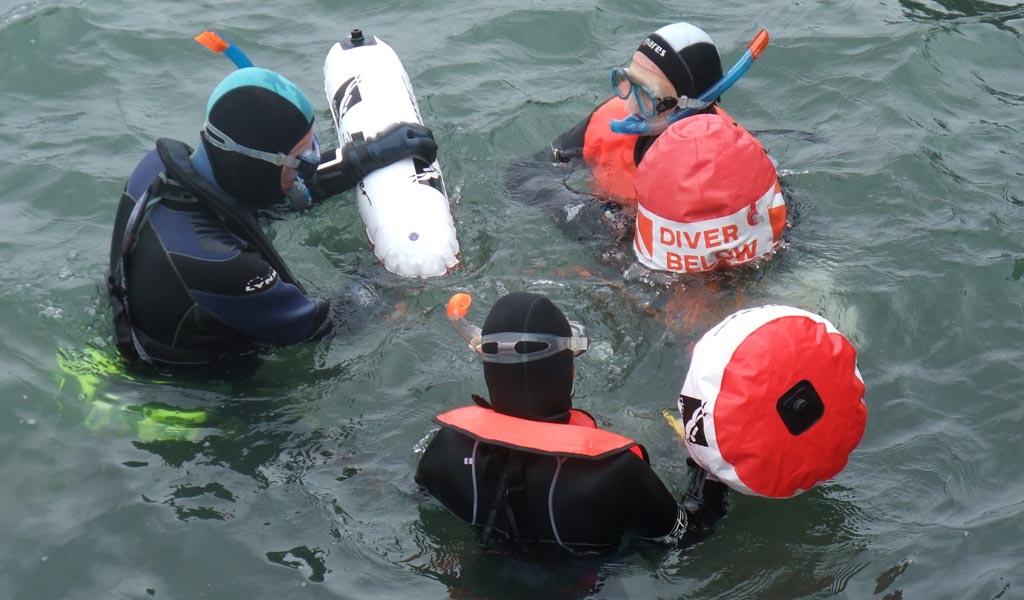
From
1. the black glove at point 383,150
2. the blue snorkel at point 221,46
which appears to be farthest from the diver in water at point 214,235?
the black glove at point 383,150

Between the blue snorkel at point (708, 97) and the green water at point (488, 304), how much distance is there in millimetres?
738

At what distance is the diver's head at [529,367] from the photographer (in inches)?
136

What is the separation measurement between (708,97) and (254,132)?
254cm

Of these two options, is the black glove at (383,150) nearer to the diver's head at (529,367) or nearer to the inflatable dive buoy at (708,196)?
the inflatable dive buoy at (708,196)

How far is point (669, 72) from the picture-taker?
5535 mm

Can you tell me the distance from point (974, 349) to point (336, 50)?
4235mm

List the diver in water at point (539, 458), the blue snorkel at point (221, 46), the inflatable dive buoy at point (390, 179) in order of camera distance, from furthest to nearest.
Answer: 1. the inflatable dive buoy at point (390, 179)
2. the blue snorkel at point (221, 46)
3. the diver in water at point (539, 458)

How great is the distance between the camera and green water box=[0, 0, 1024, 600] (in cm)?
395

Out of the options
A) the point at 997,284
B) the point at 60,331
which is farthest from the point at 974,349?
the point at 60,331

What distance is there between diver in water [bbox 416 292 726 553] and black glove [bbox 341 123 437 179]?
7.99ft

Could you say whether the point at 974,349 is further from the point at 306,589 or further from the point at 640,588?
the point at 306,589

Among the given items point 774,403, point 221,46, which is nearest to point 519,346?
point 774,403

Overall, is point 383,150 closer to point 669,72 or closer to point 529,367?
point 669,72

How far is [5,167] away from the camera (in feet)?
21.7
